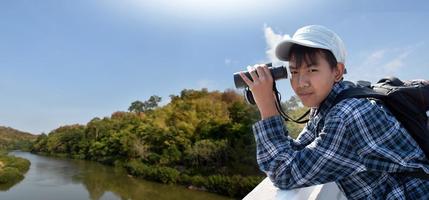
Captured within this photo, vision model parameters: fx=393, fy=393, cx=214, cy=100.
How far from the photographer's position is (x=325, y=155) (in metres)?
0.68

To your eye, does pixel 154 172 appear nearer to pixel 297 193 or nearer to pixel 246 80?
pixel 297 193

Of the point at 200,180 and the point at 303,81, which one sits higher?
the point at 303,81

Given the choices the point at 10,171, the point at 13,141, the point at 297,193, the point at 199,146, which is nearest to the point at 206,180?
the point at 199,146

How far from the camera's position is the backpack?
700mm

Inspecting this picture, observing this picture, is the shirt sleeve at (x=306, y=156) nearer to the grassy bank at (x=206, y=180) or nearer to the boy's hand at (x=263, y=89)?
the boy's hand at (x=263, y=89)

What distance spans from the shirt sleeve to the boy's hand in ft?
0.07

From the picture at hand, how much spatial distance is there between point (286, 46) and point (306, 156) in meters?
0.23

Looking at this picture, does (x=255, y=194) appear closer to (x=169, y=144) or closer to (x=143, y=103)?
(x=169, y=144)

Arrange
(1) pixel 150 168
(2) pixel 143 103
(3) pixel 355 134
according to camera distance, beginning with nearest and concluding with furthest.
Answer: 1. (3) pixel 355 134
2. (1) pixel 150 168
3. (2) pixel 143 103

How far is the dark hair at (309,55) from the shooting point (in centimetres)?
75

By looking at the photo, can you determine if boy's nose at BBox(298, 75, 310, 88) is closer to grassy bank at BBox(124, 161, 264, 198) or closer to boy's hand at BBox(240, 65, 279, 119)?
boy's hand at BBox(240, 65, 279, 119)

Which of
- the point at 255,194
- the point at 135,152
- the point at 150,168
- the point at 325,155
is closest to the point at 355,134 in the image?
the point at 325,155

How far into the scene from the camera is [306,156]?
69cm

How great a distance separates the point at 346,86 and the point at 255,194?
38 cm
